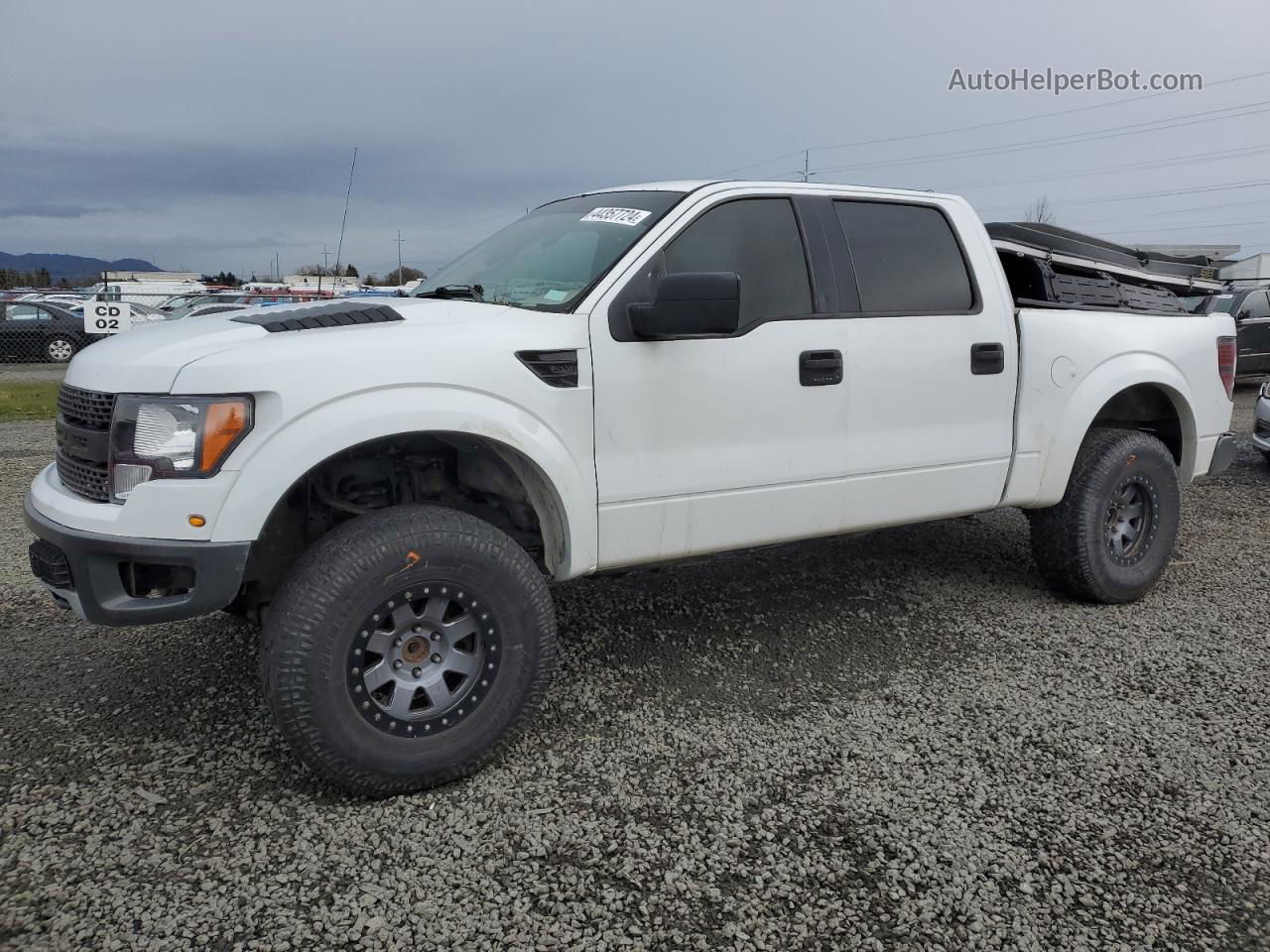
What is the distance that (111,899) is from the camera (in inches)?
96.2

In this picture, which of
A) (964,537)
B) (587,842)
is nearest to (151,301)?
(964,537)

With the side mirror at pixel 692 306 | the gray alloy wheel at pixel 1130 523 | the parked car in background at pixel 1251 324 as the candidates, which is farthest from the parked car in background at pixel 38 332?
the parked car in background at pixel 1251 324

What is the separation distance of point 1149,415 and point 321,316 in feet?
13.7

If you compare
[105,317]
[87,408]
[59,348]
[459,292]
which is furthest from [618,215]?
[59,348]

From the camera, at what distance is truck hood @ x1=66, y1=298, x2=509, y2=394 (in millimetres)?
2715

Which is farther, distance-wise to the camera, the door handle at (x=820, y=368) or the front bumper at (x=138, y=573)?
the door handle at (x=820, y=368)

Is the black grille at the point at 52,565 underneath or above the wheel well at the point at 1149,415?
underneath

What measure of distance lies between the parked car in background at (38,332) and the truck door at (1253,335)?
20.9 metres

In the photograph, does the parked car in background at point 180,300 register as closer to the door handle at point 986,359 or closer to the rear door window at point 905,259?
the rear door window at point 905,259

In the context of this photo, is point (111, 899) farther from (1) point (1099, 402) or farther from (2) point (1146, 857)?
(1) point (1099, 402)

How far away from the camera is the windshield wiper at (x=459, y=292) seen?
3.70m

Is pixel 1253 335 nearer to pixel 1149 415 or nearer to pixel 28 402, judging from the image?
pixel 1149 415

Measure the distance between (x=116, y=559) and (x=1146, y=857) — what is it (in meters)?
3.03

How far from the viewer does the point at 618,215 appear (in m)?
3.68
